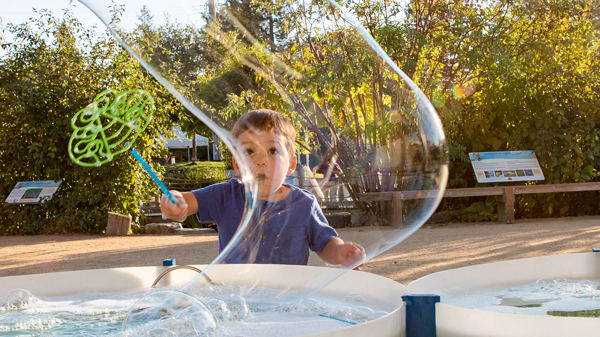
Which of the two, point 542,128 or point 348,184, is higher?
point 542,128

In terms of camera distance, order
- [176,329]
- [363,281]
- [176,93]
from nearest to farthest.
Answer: [176,329] → [363,281] → [176,93]

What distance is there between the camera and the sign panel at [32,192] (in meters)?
6.41

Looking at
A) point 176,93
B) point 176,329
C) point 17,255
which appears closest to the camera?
point 176,329

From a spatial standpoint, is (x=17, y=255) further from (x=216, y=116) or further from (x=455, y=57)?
(x=455, y=57)

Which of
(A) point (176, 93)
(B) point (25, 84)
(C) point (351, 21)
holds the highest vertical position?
(B) point (25, 84)

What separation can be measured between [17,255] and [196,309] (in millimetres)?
4459

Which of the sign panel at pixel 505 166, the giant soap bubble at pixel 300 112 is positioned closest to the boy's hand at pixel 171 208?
the giant soap bubble at pixel 300 112

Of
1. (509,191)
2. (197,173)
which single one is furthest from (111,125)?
(197,173)

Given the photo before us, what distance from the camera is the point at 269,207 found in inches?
60.5

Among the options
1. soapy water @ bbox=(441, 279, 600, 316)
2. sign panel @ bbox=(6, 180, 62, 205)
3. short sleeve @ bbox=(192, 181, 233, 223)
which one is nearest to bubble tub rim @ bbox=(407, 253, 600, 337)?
soapy water @ bbox=(441, 279, 600, 316)

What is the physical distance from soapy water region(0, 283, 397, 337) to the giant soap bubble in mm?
90

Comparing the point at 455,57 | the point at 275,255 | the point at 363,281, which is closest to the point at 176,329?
the point at 363,281

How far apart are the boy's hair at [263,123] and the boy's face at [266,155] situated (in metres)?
0.01

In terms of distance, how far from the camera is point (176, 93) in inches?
61.7
